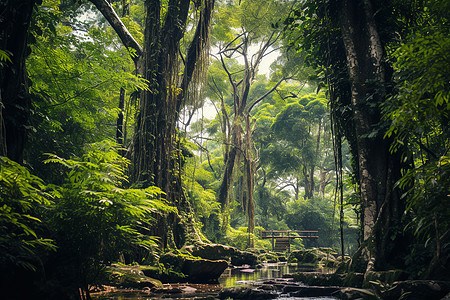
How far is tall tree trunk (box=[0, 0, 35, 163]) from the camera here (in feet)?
12.3

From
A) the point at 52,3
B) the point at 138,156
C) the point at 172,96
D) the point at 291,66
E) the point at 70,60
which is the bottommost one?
the point at 138,156

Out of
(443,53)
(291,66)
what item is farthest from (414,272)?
(291,66)

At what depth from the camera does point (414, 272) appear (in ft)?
15.2

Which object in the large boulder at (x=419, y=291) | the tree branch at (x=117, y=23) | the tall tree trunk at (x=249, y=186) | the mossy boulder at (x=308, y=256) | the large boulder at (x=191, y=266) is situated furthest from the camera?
the mossy boulder at (x=308, y=256)

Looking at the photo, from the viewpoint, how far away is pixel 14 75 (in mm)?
4000

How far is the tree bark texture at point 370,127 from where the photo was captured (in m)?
5.17

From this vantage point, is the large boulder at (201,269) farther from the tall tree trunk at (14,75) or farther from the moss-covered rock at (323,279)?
the tall tree trunk at (14,75)

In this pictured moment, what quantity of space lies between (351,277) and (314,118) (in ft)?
80.3

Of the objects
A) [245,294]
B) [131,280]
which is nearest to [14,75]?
[131,280]

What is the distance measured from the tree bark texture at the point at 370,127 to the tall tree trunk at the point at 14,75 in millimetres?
4899

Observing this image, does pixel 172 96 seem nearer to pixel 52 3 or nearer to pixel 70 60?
pixel 70 60

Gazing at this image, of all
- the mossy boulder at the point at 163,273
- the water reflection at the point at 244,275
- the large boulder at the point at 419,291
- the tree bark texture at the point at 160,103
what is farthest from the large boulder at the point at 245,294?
the tree bark texture at the point at 160,103

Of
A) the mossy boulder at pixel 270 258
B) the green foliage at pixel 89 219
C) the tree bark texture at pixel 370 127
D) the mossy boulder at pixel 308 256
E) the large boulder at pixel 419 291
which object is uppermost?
the tree bark texture at pixel 370 127

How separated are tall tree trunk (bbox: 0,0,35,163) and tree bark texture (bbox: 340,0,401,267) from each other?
4899mm
